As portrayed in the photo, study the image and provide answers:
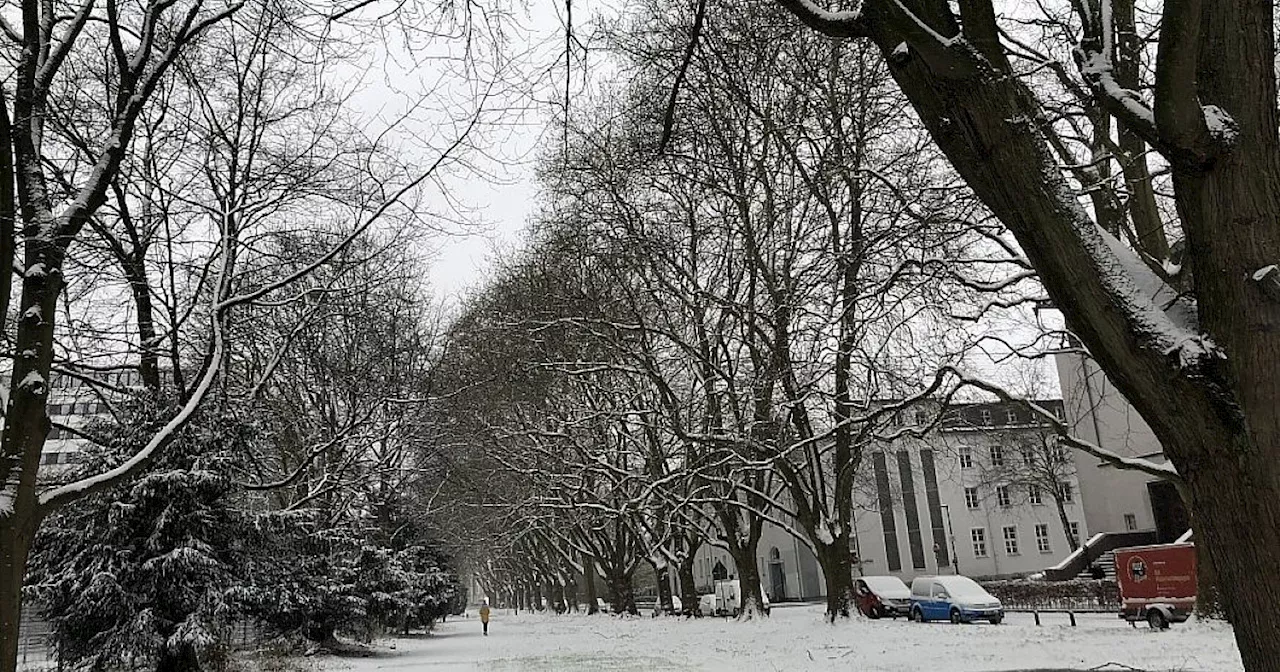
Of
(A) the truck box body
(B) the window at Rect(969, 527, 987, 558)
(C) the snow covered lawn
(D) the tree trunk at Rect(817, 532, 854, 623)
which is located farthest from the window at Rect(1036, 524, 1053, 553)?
(D) the tree trunk at Rect(817, 532, 854, 623)

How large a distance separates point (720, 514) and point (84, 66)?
2002 centimetres

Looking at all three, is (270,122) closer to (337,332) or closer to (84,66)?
(84,66)

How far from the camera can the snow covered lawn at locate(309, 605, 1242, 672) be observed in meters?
13.4

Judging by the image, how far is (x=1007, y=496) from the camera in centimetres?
6225

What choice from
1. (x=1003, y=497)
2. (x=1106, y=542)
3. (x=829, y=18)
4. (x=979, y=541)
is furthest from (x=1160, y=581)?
(x=979, y=541)

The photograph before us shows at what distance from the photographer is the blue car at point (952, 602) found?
29.2 metres

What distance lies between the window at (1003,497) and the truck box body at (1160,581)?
39.6 meters

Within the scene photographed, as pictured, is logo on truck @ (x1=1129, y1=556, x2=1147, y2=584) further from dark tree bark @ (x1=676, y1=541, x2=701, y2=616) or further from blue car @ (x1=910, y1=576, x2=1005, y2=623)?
dark tree bark @ (x1=676, y1=541, x2=701, y2=616)

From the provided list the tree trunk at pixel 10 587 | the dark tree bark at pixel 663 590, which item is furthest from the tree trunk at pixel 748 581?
the tree trunk at pixel 10 587

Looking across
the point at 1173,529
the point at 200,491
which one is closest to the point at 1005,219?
the point at 200,491

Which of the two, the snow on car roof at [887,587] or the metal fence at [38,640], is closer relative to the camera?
the metal fence at [38,640]

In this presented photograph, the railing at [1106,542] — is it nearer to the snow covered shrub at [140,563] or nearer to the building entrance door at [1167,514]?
the building entrance door at [1167,514]

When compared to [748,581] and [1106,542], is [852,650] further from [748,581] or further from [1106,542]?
[1106,542]

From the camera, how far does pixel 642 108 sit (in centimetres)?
1689
